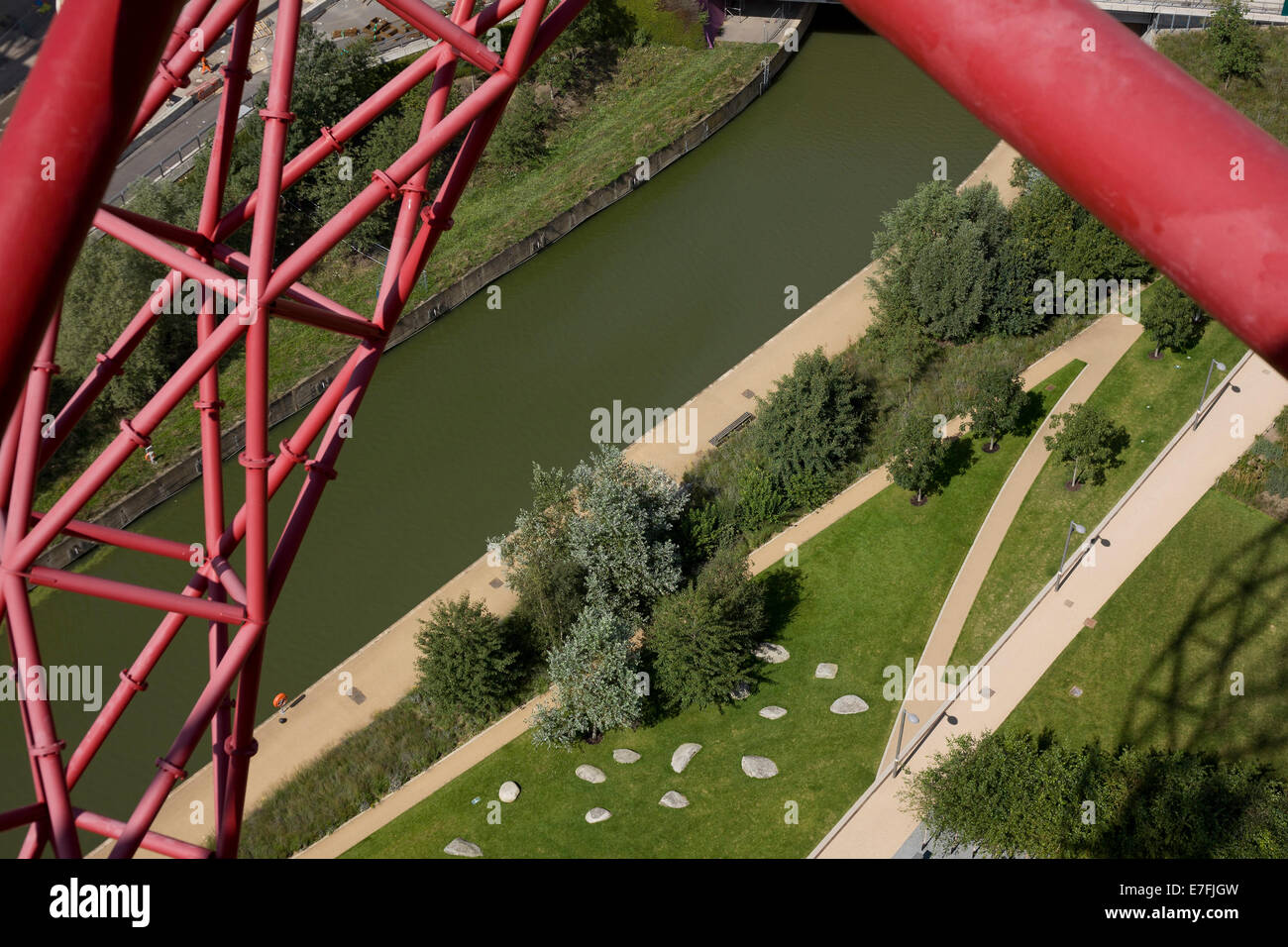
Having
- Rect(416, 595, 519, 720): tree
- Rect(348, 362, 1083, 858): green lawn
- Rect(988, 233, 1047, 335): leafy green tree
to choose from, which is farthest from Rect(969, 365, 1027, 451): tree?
Rect(416, 595, 519, 720): tree

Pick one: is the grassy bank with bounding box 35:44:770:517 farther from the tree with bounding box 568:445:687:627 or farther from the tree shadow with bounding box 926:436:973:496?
the tree shadow with bounding box 926:436:973:496

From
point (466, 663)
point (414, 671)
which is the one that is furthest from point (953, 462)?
point (414, 671)

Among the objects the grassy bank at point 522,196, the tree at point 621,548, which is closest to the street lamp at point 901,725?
the tree at point 621,548

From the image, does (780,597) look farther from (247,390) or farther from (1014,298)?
(247,390)

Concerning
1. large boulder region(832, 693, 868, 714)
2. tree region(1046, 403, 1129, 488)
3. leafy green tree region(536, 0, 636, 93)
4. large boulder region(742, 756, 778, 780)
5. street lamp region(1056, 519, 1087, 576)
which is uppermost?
leafy green tree region(536, 0, 636, 93)

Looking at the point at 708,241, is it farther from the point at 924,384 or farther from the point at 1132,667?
the point at 1132,667

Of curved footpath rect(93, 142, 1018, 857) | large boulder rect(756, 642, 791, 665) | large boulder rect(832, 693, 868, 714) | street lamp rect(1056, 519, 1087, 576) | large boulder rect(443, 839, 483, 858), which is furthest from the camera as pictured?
large boulder rect(756, 642, 791, 665)

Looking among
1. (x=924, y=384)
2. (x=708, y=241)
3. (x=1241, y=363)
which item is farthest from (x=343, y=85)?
(x=1241, y=363)
